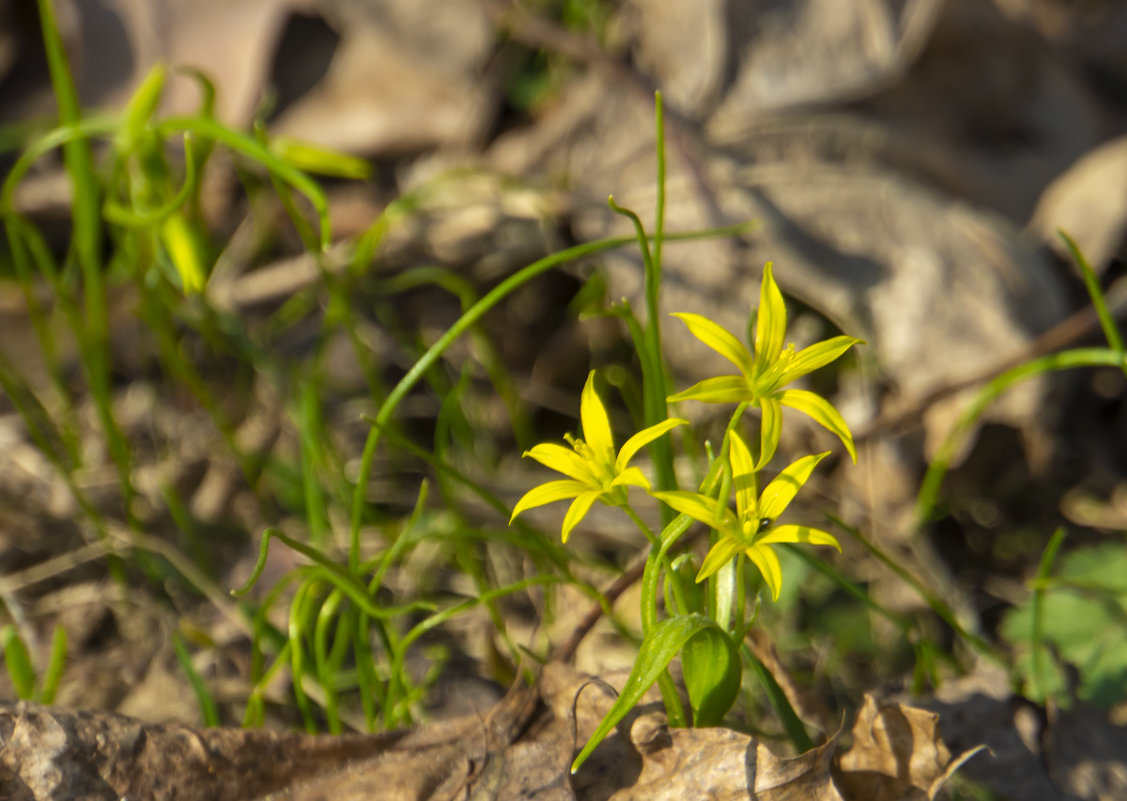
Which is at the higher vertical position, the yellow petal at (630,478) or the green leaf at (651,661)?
the yellow petal at (630,478)

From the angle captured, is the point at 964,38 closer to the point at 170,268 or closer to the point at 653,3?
the point at 653,3

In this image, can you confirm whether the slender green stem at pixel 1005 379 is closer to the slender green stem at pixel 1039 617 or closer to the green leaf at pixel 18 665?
the slender green stem at pixel 1039 617

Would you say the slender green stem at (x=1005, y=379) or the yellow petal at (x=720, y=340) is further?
the slender green stem at (x=1005, y=379)

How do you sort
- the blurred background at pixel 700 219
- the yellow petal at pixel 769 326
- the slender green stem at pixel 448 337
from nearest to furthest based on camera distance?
the yellow petal at pixel 769 326, the slender green stem at pixel 448 337, the blurred background at pixel 700 219

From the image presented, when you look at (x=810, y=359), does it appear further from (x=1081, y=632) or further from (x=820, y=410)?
(x=1081, y=632)

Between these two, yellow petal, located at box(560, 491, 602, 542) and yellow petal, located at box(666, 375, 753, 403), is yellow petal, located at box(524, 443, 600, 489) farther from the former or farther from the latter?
yellow petal, located at box(666, 375, 753, 403)

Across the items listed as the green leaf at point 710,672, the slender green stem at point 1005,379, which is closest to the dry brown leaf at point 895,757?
the green leaf at point 710,672

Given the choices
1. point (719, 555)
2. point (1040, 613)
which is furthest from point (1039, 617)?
point (719, 555)
